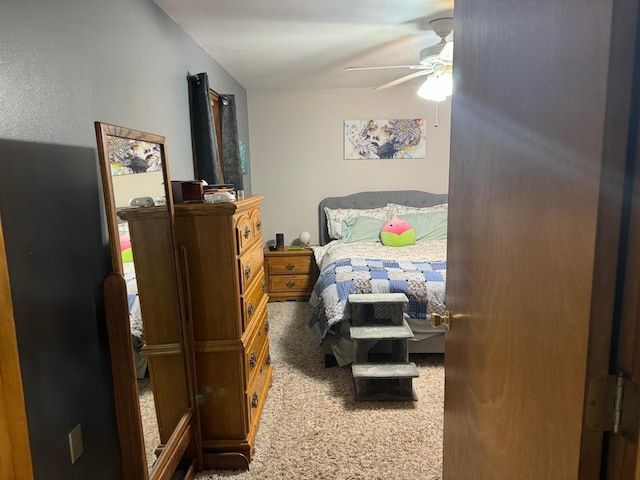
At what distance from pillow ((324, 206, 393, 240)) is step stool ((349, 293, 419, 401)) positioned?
185 centimetres

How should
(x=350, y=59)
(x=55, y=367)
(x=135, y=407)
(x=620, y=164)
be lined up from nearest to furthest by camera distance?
(x=620, y=164), (x=55, y=367), (x=135, y=407), (x=350, y=59)

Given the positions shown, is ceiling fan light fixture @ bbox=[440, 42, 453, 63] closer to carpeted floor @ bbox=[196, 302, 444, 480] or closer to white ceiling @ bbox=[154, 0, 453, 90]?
white ceiling @ bbox=[154, 0, 453, 90]

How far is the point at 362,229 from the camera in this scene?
4.60 metres

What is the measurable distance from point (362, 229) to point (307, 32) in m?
2.26

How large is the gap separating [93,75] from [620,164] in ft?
5.59

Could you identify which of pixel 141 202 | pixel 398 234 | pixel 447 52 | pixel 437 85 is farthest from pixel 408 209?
pixel 141 202

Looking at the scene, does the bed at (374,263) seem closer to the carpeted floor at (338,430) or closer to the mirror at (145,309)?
the carpeted floor at (338,430)

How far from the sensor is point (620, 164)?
0.58 meters

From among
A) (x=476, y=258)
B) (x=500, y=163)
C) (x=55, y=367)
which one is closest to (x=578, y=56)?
(x=500, y=163)

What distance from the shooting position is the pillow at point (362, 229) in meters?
4.56

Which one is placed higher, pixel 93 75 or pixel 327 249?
pixel 93 75

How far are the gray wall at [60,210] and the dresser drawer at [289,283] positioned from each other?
9.76ft

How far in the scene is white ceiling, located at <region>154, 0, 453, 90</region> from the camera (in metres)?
2.34

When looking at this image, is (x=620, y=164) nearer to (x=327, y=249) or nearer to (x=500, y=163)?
(x=500, y=163)
